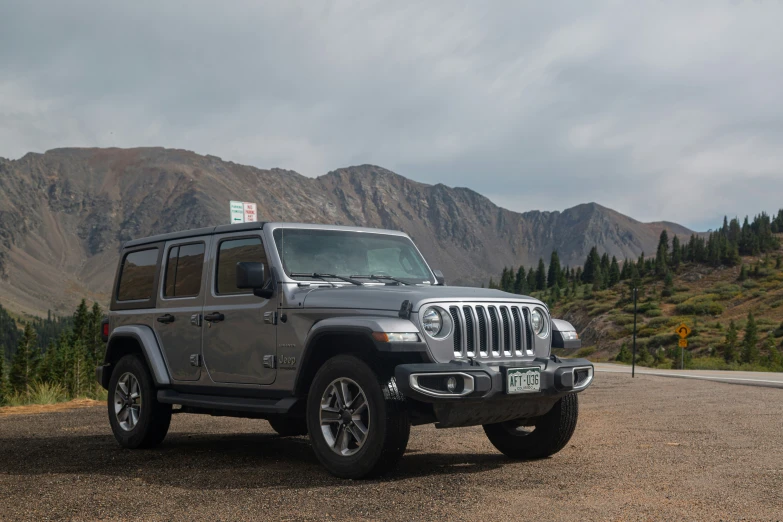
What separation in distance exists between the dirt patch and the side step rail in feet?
21.7

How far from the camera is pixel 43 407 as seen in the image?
1542 centimetres

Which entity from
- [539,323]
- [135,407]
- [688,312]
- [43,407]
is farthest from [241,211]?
[688,312]

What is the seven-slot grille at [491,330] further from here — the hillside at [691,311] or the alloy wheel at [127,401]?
the hillside at [691,311]

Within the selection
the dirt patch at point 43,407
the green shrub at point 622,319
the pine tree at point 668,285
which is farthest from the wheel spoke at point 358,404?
the pine tree at point 668,285

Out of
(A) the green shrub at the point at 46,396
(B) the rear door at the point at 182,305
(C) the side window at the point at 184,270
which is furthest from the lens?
(A) the green shrub at the point at 46,396

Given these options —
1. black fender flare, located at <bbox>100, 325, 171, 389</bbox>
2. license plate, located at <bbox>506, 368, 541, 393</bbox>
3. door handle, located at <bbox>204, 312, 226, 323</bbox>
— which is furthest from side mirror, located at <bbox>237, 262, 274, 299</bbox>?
license plate, located at <bbox>506, 368, 541, 393</bbox>

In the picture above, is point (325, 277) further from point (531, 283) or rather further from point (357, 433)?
point (531, 283)

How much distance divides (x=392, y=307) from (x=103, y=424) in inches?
270

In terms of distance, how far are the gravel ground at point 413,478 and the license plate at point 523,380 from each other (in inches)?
29.5

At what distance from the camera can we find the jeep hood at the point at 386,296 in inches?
266

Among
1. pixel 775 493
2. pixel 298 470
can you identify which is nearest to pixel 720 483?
A: pixel 775 493

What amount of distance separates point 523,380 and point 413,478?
1221mm

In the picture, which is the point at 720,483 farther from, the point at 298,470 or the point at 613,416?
the point at 613,416

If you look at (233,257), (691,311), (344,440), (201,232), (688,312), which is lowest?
(344,440)
